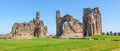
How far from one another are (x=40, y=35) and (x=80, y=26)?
1483cm

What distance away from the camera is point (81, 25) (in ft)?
260

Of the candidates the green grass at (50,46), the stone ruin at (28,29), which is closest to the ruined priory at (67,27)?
the stone ruin at (28,29)

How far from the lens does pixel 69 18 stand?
7938 centimetres

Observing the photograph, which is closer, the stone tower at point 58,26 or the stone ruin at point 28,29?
the stone ruin at point 28,29

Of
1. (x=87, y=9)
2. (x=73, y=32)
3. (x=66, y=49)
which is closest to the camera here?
(x=66, y=49)

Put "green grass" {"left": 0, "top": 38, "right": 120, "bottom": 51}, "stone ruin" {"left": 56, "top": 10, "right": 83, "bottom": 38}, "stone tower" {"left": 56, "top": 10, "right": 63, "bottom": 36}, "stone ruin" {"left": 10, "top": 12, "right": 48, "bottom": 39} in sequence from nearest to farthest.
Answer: "green grass" {"left": 0, "top": 38, "right": 120, "bottom": 51}
"stone ruin" {"left": 10, "top": 12, "right": 48, "bottom": 39}
"stone ruin" {"left": 56, "top": 10, "right": 83, "bottom": 38}
"stone tower" {"left": 56, "top": 10, "right": 63, "bottom": 36}

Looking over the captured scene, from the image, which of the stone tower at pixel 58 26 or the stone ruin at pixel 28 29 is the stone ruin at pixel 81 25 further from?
the stone ruin at pixel 28 29

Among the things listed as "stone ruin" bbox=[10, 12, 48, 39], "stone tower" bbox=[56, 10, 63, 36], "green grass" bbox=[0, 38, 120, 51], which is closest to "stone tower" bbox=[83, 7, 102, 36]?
"stone tower" bbox=[56, 10, 63, 36]

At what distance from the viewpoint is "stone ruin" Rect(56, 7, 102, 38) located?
77.5 meters

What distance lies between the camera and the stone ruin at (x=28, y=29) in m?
66.8

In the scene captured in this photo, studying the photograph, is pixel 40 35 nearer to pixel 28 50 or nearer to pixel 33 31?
pixel 33 31

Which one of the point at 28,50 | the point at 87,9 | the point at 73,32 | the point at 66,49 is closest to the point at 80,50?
the point at 66,49

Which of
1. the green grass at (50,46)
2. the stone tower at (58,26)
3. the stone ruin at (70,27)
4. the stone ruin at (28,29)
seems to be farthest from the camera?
the stone tower at (58,26)

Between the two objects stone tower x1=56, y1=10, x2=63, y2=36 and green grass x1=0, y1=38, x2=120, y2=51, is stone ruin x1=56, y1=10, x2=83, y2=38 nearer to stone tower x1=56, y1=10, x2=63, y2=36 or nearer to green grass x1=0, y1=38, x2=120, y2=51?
stone tower x1=56, y1=10, x2=63, y2=36
